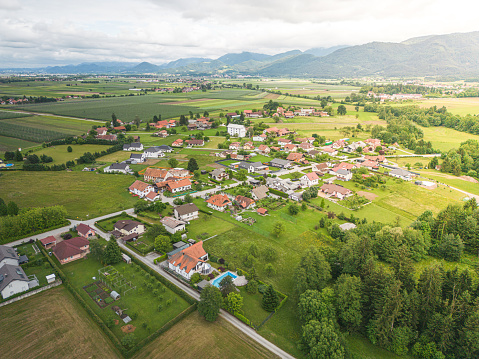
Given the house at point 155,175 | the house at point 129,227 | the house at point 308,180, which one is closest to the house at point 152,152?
the house at point 155,175

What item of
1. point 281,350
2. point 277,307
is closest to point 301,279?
point 277,307

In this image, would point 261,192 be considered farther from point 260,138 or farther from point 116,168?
point 260,138

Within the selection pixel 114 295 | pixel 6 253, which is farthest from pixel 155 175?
pixel 114 295

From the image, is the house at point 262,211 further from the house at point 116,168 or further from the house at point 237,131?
the house at point 237,131

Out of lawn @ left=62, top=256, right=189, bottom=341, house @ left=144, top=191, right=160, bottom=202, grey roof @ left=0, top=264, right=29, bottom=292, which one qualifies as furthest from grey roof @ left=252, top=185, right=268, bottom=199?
grey roof @ left=0, top=264, right=29, bottom=292

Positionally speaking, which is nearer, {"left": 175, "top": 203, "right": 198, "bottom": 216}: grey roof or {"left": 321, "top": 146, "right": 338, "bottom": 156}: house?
{"left": 175, "top": 203, "right": 198, "bottom": 216}: grey roof

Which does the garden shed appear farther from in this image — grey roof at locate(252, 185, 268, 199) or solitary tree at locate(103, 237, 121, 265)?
grey roof at locate(252, 185, 268, 199)
